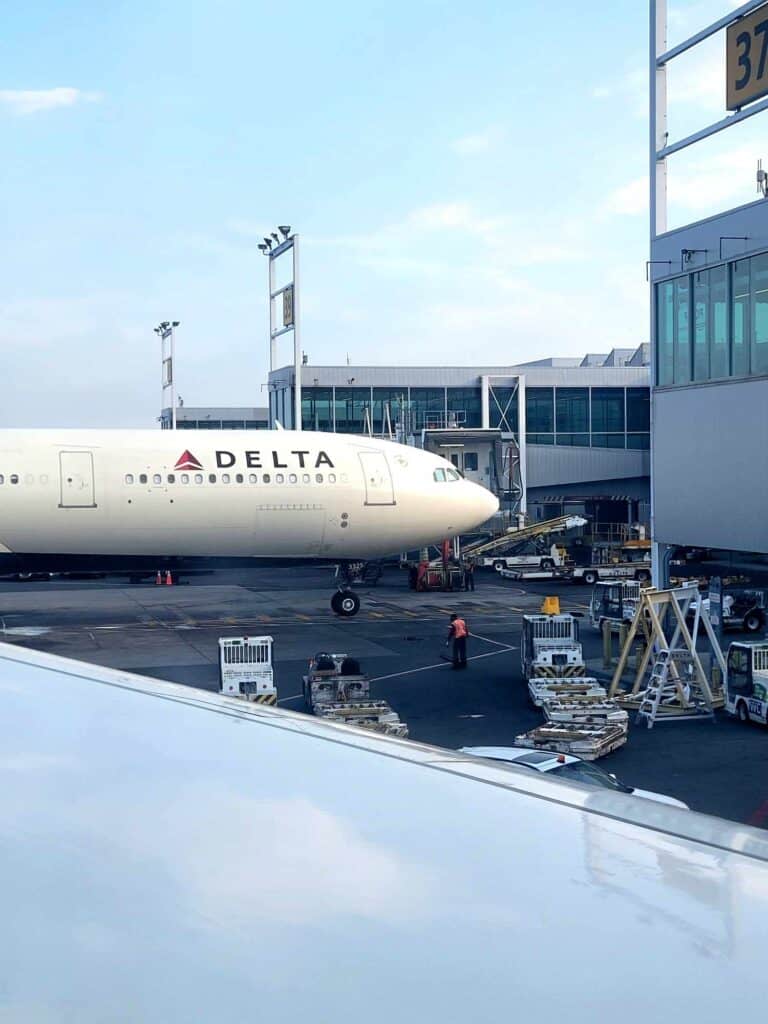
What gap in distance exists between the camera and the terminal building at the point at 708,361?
892 inches

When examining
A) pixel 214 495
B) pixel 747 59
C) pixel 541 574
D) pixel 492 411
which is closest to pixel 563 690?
pixel 214 495

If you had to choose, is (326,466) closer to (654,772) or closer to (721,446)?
(721,446)

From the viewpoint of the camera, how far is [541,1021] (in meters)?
1.62

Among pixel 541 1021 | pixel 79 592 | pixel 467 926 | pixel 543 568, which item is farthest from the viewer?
pixel 543 568

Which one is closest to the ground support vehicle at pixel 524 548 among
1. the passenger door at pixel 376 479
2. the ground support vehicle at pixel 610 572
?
the ground support vehicle at pixel 610 572

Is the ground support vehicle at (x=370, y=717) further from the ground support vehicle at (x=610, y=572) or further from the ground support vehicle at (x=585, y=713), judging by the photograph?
the ground support vehicle at (x=610, y=572)

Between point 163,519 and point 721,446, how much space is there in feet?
49.9

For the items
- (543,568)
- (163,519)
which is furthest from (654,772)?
(543,568)

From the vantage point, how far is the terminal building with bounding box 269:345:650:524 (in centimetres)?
5872

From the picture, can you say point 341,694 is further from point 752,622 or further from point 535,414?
point 535,414

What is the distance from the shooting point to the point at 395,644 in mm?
28594

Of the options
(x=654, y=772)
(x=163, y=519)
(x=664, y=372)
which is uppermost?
(x=664, y=372)

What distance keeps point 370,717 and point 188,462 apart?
14.1m

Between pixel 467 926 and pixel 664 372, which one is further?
pixel 664 372
